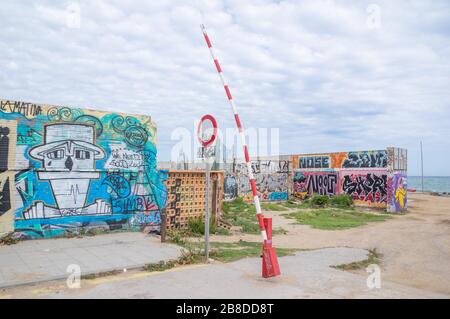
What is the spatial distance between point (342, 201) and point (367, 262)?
15.9 metres

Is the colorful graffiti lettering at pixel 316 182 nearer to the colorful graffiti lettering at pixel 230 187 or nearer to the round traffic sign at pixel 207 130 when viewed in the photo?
the colorful graffiti lettering at pixel 230 187

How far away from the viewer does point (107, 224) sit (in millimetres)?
11000

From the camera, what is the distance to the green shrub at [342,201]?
2334cm

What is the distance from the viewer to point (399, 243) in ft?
36.4

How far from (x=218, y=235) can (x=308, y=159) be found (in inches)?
705

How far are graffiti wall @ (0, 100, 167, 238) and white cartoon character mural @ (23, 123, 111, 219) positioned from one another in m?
0.02

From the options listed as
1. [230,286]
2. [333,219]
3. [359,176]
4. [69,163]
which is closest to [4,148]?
[69,163]

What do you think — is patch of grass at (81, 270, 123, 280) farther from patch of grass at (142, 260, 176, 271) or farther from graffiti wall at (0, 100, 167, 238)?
graffiti wall at (0, 100, 167, 238)

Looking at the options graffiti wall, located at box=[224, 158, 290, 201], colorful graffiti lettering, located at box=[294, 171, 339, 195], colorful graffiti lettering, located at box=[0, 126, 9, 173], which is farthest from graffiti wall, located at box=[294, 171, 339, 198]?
colorful graffiti lettering, located at box=[0, 126, 9, 173]

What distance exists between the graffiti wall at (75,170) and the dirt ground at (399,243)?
2.97 m

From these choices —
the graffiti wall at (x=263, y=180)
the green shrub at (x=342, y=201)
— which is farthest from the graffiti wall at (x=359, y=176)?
the graffiti wall at (x=263, y=180)
